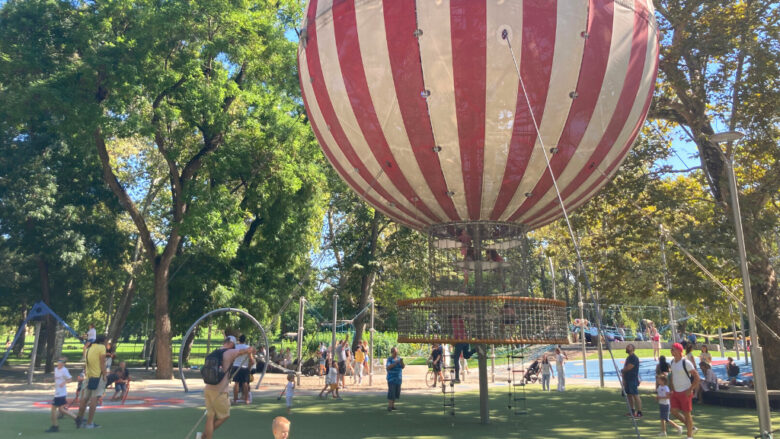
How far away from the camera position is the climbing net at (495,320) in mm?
7977

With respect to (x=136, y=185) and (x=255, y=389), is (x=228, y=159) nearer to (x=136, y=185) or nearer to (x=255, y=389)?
(x=255, y=389)

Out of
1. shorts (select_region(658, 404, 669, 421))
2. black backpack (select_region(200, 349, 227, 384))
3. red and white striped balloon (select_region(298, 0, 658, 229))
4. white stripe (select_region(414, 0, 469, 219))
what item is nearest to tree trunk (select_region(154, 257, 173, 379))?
black backpack (select_region(200, 349, 227, 384))

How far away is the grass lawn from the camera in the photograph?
952cm

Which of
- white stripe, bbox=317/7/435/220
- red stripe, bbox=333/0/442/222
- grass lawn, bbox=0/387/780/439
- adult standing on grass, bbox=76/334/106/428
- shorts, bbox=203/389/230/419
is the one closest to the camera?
shorts, bbox=203/389/230/419

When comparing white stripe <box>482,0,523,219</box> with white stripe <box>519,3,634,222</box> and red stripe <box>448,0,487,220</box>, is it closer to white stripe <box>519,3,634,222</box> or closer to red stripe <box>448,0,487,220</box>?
→ red stripe <box>448,0,487,220</box>

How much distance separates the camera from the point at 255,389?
58.0 feet

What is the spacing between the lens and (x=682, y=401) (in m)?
9.12

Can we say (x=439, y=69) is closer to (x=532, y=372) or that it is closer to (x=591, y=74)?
(x=591, y=74)

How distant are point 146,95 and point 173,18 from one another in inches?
117

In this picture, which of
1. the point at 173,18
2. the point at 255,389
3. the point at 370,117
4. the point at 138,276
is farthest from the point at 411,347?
the point at 370,117

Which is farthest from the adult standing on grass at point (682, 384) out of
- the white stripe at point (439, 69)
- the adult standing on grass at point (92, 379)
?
the adult standing on grass at point (92, 379)

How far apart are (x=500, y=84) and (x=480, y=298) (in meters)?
3.07

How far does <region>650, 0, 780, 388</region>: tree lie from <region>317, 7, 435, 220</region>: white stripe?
7.99 m

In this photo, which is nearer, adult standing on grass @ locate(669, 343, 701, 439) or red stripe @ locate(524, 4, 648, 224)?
red stripe @ locate(524, 4, 648, 224)
